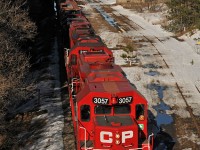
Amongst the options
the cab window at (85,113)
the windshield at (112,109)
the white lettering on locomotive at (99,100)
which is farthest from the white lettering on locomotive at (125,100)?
the cab window at (85,113)

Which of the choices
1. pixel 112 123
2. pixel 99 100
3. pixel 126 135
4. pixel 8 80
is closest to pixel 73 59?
pixel 8 80

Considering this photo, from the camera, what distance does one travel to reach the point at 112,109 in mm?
12203

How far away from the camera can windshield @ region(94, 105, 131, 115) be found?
12.2 metres

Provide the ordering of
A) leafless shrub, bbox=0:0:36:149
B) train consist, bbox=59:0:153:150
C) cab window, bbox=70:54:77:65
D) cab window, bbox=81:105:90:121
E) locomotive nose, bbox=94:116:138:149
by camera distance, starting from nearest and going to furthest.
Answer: locomotive nose, bbox=94:116:138:149, train consist, bbox=59:0:153:150, cab window, bbox=81:105:90:121, leafless shrub, bbox=0:0:36:149, cab window, bbox=70:54:77:65

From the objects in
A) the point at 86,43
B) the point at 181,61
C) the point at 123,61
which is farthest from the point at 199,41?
the point at 86,43

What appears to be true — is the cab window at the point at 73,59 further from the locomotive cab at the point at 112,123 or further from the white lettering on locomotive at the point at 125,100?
the white lettering on locomotive at the point at 125,100

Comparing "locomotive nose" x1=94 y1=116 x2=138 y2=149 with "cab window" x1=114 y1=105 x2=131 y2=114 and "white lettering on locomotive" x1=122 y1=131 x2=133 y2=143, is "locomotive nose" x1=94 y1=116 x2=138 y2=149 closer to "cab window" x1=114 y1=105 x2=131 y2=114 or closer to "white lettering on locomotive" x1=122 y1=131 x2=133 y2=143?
"white lettering on locomotive" x1=122 y1=131 x2=133 y2=143

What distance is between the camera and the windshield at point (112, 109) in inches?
481

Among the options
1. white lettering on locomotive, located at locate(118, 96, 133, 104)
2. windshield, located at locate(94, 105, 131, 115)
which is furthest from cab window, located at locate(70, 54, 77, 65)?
white lettering on locomotive, located at locate(118, 96, 133, 104)

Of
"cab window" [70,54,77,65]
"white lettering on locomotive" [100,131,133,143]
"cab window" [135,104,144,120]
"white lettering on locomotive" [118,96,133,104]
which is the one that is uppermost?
"cab window" [70,54,77,65]

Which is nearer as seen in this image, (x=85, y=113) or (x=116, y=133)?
(x=116, y=133)

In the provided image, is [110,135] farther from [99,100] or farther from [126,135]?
[99,100]

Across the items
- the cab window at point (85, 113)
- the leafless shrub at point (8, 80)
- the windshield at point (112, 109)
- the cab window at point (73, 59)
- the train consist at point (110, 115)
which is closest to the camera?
the train consist at point (110, 115)

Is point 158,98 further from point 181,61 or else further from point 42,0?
point 42,0
